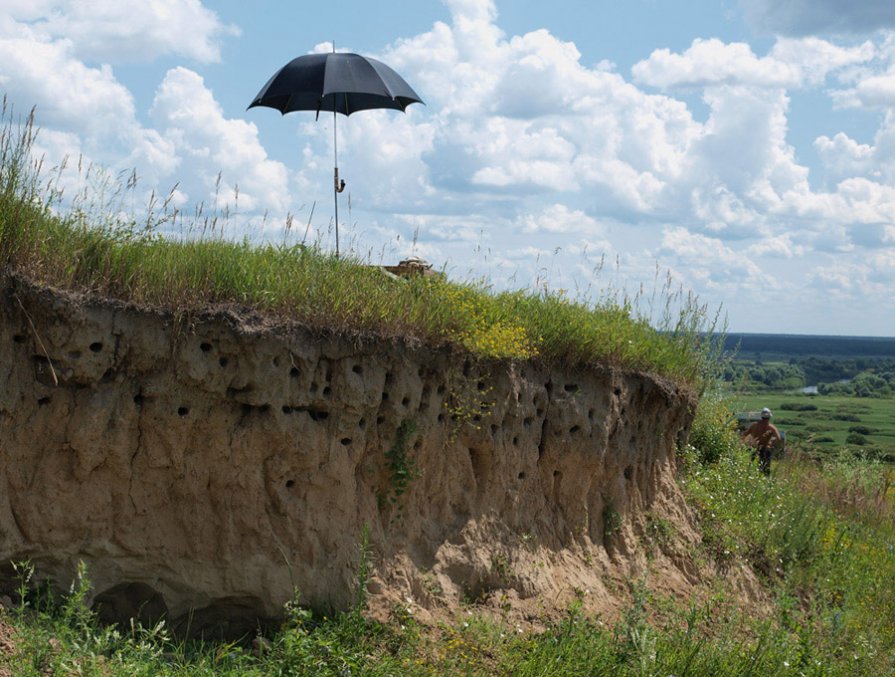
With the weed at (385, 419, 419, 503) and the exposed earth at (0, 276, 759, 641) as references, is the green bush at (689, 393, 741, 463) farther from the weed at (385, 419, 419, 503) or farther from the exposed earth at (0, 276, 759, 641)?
the weed at (385, 419, 419, 503)

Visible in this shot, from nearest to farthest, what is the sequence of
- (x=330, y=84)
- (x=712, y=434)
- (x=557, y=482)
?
(x=557, y=482), (x=330, y=84), (x=712, y=434)

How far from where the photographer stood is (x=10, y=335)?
730 cm

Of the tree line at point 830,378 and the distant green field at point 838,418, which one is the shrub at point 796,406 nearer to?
the distant green field at point 838,418

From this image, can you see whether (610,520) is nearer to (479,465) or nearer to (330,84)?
(479,465)

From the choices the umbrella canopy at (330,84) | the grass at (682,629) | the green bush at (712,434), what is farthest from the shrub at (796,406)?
the umbrella canopy at (330,84)

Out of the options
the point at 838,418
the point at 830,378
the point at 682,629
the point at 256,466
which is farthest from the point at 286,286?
the point at 830,378

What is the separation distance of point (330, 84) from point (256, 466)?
192 inches

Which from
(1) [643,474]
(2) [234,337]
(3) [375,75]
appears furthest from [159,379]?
(1) [643,474]

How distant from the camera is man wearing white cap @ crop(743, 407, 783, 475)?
15.8 meters

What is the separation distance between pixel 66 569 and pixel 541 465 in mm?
4748

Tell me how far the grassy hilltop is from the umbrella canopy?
8.55ft

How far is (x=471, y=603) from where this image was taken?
9023mm

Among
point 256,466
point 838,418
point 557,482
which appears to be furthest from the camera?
point 838,418

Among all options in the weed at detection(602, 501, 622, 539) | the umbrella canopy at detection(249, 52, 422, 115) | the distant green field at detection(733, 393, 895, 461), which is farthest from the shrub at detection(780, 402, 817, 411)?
the umbrella canopy at detection(249, 52, 422, 115)
